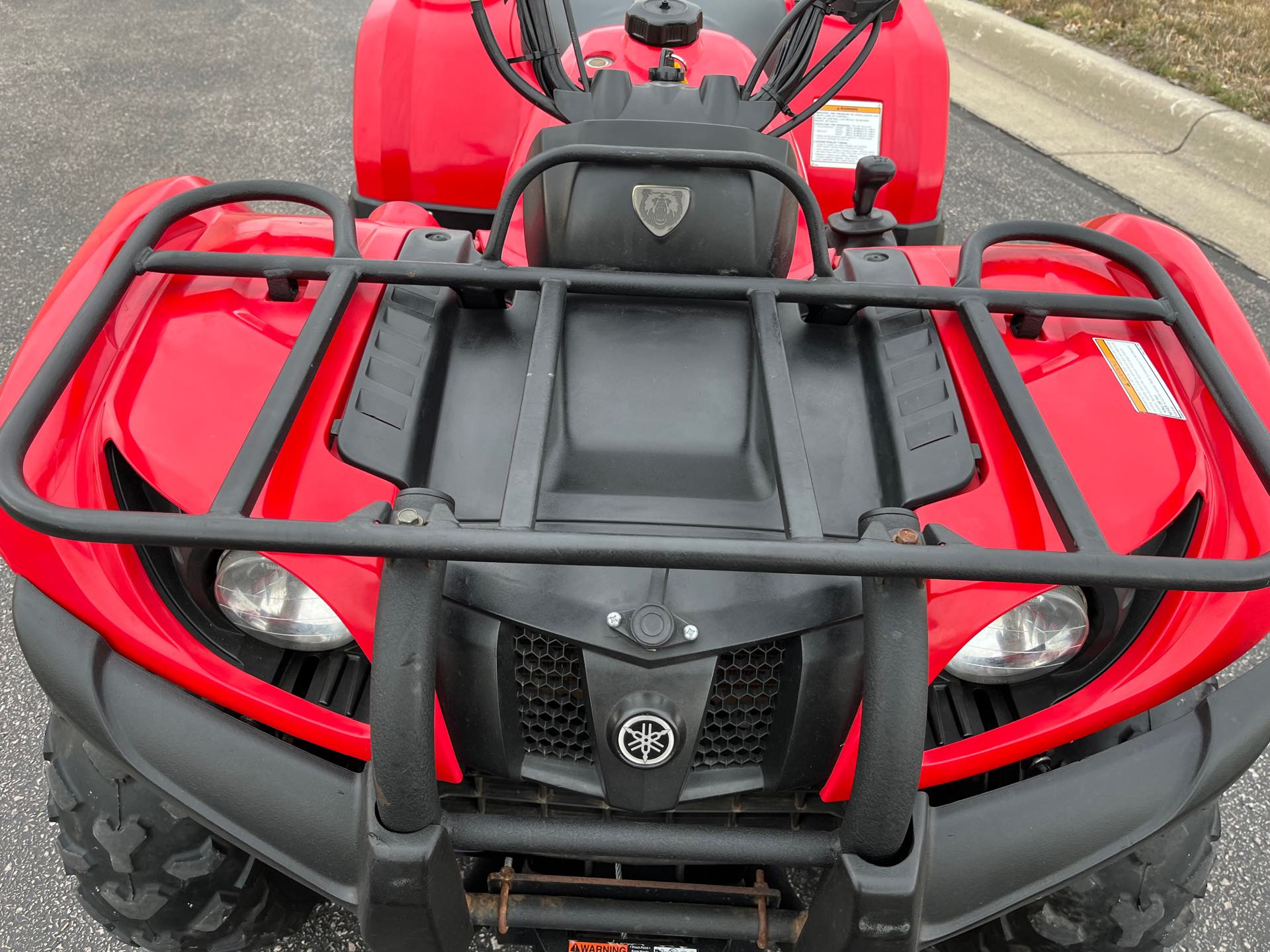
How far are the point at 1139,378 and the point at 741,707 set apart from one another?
0.78 m

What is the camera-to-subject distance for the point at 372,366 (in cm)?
143

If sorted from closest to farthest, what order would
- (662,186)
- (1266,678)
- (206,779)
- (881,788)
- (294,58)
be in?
(881,788) → (206,779) → (1266,678) → (662,186) → (294,58)

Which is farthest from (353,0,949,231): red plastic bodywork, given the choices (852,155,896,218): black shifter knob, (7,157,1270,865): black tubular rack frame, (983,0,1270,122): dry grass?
(983,0,1270,122): dry grass

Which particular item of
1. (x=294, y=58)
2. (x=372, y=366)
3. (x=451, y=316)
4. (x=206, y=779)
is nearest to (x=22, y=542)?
(x=206, y=779)

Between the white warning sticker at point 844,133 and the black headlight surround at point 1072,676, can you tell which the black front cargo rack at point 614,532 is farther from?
the white warning sticker at point 844,133

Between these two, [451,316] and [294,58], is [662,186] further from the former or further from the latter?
[294,58]

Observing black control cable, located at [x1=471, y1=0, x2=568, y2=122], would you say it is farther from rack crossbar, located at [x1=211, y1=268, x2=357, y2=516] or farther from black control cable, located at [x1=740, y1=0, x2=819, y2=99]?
rack crossbar, located at [x1=211, y1=268, x2=357, y2=516]

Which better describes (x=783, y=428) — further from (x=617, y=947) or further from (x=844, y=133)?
(x=844, y=133)

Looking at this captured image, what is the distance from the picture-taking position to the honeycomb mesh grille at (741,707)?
1.22 m

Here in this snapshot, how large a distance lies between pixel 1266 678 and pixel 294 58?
507 cm

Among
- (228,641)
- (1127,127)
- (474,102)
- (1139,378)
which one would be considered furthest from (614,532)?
(1127,127)

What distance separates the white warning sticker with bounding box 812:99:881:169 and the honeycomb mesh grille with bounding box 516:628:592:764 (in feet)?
5.95

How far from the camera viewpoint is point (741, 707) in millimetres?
1243

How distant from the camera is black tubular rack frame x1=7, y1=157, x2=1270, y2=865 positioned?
3.22 ft
